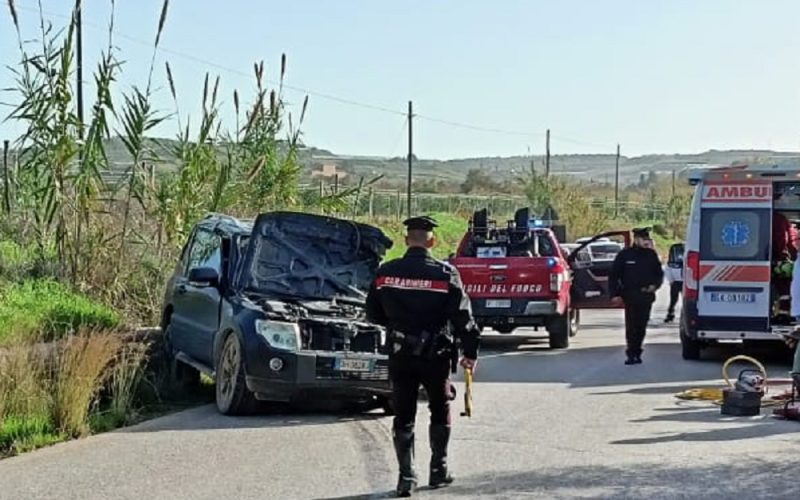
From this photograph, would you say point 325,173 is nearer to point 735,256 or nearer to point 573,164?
point 735,256

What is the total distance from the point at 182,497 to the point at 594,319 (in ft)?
59.3

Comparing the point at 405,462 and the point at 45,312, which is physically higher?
the point at 45,312

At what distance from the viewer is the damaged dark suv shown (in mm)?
10914

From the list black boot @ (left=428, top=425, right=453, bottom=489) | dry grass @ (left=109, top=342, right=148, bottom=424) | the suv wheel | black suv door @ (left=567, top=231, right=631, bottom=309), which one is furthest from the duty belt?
black suv door @ (left=567, top=231, right=631, bottom=309)

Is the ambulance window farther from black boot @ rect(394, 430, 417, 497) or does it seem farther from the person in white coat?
black boot @ rect(394, 430, 417, 497)

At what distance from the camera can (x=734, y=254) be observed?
15984 mm

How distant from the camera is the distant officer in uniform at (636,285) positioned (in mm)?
16188

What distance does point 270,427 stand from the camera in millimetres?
10664

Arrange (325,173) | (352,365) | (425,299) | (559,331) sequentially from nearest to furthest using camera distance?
(425,299) < (352,365) < (559,331) < (325,173)

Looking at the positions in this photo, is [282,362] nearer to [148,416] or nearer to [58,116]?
[148,416]

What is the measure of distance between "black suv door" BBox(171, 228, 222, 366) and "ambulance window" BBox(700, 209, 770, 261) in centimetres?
652

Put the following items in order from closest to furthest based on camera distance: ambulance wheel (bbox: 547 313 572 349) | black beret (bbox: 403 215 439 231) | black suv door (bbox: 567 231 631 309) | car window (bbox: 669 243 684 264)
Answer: black beret (bbox: 403 215 439 231)
ambulance wheel (bbox: 547 313 572 349)
black suv door (bbox: 567 231 631 309)
car window (bbox: 669 243 684 264)

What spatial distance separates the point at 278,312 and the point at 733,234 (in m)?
7.22

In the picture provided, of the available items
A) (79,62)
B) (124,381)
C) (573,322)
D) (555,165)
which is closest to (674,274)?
(573,322)
